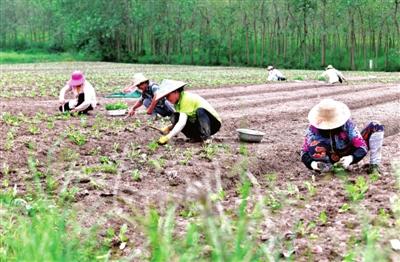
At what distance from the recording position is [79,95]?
12.0 m

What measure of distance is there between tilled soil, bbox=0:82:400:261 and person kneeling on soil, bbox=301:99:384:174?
180mm

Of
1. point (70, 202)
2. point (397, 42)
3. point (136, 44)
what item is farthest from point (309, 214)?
point (136, 44)

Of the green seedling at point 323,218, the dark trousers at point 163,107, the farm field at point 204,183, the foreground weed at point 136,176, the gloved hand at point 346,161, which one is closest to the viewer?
the farm field at point 204,183

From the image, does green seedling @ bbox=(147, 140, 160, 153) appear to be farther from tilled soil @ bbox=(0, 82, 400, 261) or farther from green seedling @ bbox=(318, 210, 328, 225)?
green seedling @ bbox=(318, 210, 328, 225)

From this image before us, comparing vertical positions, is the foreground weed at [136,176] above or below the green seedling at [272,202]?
below

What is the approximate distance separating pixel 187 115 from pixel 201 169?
4.86 ft

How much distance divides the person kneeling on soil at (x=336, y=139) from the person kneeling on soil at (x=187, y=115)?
2199 mm

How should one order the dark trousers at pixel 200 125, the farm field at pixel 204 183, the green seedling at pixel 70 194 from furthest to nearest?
the dark trousers at pixel 200 125 < the green seedling at pixel 70 194 < the farm field at pixel 204 183

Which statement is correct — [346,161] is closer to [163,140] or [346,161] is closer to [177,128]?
[177,128]

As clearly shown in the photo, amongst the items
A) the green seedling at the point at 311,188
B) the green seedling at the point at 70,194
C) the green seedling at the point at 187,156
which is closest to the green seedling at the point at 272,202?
the green seedling at the point at 311,188

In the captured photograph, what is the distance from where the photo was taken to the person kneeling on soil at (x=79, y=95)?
1145 centimetres

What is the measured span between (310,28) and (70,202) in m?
43.9

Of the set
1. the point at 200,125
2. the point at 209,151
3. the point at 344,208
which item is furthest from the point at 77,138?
the point at 344,208

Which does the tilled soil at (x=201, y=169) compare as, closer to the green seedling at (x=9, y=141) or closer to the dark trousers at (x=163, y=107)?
the green seedling at (x=9, y=141)
